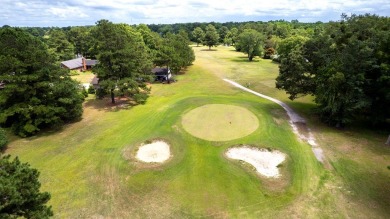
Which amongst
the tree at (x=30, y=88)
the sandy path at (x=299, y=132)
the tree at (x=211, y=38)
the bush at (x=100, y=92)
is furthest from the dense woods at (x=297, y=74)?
the tree at (x=211, y=38)

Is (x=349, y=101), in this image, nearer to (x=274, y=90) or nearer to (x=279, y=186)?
(x=279, y=186)

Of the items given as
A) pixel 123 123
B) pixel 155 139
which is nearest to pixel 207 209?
pixel 155 139

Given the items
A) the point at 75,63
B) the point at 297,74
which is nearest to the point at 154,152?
the point at 297,74

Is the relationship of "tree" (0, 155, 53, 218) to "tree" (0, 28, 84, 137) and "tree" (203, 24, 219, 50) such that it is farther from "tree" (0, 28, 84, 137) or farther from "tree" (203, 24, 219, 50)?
"tree" (203, 24, 219, 50)

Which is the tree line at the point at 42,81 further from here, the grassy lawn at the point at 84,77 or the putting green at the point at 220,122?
the grassy lawn at the point at 84,77

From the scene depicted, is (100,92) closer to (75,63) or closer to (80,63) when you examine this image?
(75,63)

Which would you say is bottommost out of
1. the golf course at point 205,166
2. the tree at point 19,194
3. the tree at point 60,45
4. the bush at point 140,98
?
the golf course at point 205,166
